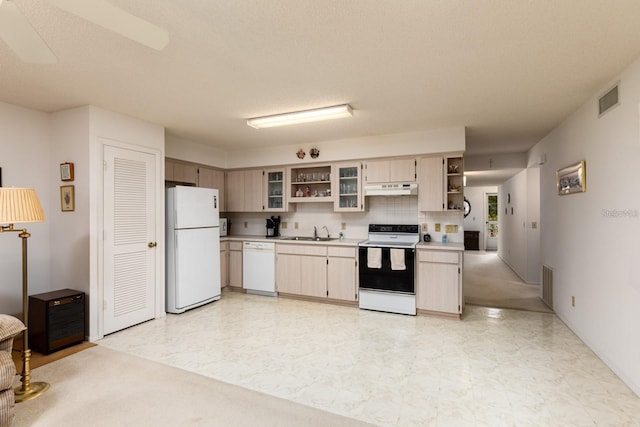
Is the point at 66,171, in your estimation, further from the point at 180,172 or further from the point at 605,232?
the point at 605,232

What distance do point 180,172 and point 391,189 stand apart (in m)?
3.11

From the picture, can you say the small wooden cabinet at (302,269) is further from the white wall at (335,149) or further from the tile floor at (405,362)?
the white wall at (335,149)

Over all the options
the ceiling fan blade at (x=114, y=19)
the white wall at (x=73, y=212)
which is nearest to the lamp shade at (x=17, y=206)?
the white wall at (x=73, y=212)

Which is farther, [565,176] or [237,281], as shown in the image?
[237,281]

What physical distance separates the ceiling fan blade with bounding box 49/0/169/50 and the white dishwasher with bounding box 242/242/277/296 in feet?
12.2

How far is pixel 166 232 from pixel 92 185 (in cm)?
114

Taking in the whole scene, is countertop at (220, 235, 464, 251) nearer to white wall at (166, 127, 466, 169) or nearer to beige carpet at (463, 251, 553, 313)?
beige carpet at (463, 251, 553, 313)

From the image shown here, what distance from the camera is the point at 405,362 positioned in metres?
2.80

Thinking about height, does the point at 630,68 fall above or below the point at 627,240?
above

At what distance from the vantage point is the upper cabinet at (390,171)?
4.38 metres

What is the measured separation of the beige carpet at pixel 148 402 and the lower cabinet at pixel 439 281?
2.31m

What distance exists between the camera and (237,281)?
523 centimetres

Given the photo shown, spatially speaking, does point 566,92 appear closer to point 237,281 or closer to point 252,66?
point 252,66

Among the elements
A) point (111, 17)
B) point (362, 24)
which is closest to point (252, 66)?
point (362, 24)
